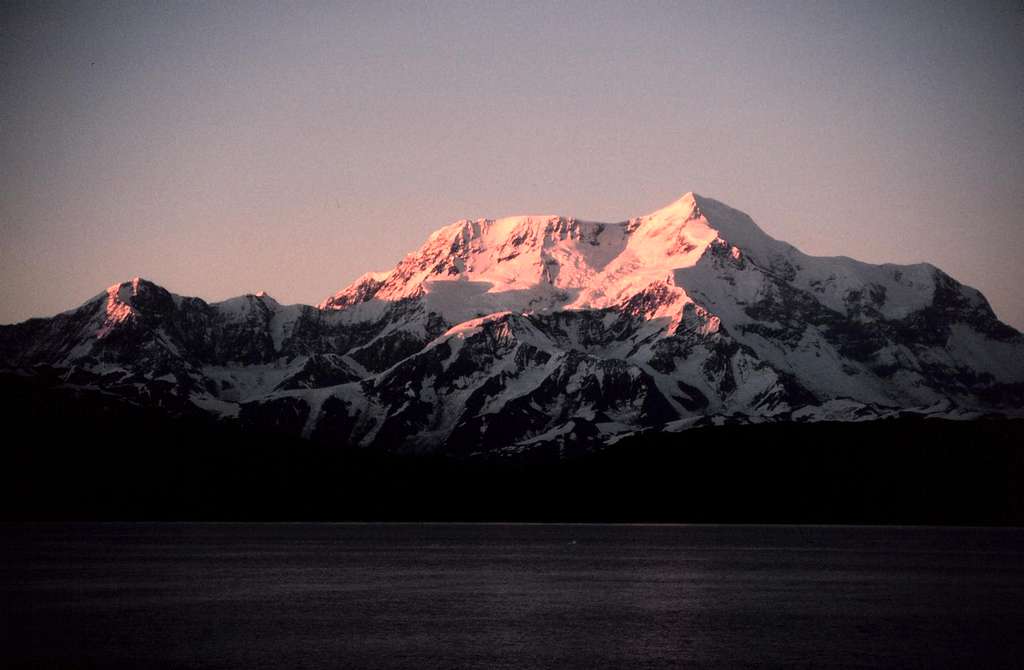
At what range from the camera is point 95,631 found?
4631 inches

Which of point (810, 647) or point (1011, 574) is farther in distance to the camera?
A: point (1011, 574)

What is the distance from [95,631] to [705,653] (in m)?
48.6

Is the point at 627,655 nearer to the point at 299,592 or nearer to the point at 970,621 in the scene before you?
the point at 970,621

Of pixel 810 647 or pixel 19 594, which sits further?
pixel 19 594

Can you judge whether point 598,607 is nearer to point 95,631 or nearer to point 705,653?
point 705,653

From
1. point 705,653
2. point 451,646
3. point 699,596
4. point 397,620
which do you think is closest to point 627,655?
point 705,653

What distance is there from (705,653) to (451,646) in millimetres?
18738

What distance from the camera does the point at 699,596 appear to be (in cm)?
15912

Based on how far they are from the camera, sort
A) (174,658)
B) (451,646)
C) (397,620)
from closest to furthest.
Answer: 1. (174,658)
2. (451,646)
3. (397,620)

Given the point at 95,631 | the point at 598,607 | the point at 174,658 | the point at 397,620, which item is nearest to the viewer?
the point at 174,658

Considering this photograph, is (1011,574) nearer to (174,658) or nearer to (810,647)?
(810,647)

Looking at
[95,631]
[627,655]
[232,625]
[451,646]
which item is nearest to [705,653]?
[627,655]

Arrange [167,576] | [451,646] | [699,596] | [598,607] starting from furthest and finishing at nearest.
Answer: [167,576], [699,596], [598,607], [451,646]

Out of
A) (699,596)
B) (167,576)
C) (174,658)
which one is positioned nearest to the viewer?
(174,658)
